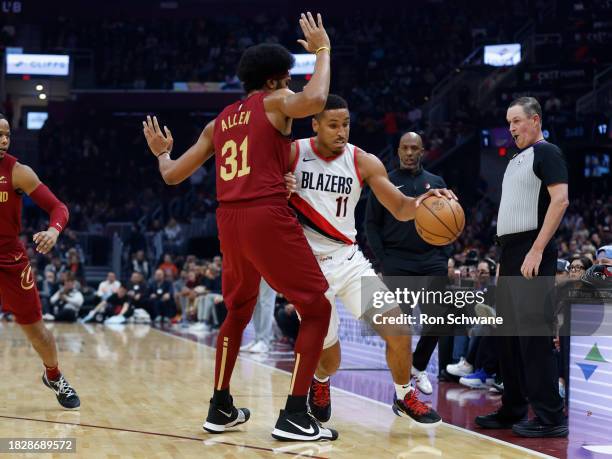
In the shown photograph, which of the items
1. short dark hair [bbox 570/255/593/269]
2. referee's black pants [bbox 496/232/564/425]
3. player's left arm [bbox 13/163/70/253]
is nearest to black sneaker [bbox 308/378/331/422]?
referee's black pants [bbox 496/232/564/425]

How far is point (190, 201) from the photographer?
1085 inches

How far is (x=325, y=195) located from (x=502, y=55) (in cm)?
2099

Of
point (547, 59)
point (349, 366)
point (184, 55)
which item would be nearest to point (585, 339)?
point (349, 366)

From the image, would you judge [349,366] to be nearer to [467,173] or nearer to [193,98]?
[467,173]

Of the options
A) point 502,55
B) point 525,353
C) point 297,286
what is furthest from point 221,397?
point 502,55

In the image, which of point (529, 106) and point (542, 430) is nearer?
point (542, 430)

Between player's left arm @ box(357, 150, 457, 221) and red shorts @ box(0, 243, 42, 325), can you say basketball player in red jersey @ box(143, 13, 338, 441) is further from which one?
red shorts @ box(0, 243, 42, 325)

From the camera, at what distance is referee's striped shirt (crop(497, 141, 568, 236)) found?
5566mm

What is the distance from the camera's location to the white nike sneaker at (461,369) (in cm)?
862

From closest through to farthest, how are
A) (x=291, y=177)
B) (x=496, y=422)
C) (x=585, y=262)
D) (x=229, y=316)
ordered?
1. (x=291, y=177)
2. (x=229, y=316)
3. (x=496, y=422)
4. (x=585, y=262)

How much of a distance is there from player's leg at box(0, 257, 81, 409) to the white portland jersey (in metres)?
2.10

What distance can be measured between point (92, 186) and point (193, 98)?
4483 millimetres

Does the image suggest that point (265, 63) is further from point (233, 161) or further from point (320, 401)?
point (320, 401)

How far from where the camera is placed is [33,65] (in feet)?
100
